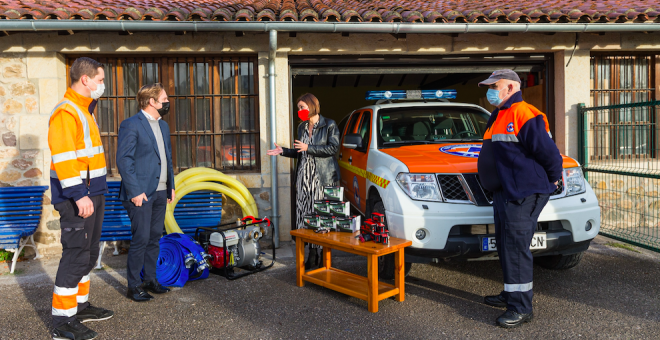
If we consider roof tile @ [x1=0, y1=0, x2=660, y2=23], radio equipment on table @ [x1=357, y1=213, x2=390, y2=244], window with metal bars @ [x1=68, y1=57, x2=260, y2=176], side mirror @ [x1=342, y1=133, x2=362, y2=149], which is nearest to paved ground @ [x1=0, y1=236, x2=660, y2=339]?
radio equipment on table @ [x1=357, y1=213, x2=390, y2=244]

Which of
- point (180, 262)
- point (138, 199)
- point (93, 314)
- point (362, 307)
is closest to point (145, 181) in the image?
point (138, 199)

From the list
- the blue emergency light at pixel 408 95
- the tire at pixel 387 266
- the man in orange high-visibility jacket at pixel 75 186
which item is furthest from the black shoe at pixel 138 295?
the blue emergency light at pixel 408 95

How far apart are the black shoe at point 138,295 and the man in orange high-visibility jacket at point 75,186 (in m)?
0.68

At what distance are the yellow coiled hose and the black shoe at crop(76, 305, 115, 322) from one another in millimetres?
1904

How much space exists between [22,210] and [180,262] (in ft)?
8.23

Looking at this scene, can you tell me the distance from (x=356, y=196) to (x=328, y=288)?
164 cm

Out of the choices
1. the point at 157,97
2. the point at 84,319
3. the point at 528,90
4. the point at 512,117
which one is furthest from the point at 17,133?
the point at 528,90

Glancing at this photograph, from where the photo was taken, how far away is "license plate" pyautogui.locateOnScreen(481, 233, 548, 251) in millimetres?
4020

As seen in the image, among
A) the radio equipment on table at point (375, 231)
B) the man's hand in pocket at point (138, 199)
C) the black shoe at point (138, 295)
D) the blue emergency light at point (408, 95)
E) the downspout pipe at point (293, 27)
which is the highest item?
the downspout pipe at point (293, 27)

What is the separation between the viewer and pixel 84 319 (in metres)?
3.83

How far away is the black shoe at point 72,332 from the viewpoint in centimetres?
346

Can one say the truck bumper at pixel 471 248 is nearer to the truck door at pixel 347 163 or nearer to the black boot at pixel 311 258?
the black boot at pixel 311 258

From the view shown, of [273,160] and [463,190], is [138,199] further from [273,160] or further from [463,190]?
[463,190]

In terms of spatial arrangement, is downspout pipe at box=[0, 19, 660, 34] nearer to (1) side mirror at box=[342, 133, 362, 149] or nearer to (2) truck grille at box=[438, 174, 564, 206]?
(1) side mirror at box=[342, 133, 362, 149]
